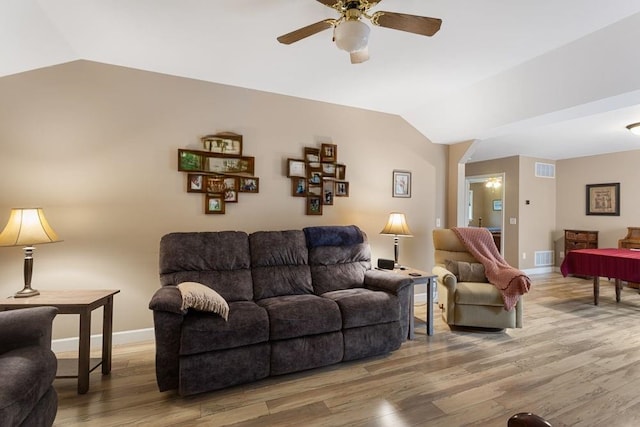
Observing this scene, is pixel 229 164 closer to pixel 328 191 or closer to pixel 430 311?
pixel 328 191

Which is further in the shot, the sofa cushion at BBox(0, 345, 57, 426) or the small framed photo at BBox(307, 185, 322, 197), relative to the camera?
the small framed photo at BBox(307, 185, 322, 197)

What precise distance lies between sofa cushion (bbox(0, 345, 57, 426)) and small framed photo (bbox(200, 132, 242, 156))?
2132 mm

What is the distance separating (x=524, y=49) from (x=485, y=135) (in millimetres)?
1508

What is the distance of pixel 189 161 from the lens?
124 inches

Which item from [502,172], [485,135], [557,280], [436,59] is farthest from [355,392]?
[502,172]

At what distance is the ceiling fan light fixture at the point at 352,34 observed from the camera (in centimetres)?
173

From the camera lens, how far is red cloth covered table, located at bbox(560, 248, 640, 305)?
3.86 meters

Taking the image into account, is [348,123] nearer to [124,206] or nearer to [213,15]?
[213,15]

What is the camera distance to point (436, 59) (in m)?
2.76

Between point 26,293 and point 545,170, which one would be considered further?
point 545,170

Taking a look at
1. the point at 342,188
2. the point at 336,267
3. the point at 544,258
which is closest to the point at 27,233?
the point at 336,267

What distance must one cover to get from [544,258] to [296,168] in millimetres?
5748

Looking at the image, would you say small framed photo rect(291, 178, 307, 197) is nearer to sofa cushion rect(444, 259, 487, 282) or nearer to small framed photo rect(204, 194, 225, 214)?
small framed photo rect(204, 194, 225, 214)

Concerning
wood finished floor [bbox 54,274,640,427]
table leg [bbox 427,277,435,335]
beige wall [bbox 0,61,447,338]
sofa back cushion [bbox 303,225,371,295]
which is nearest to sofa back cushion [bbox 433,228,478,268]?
table leg [bbox 427,277,435,335]
